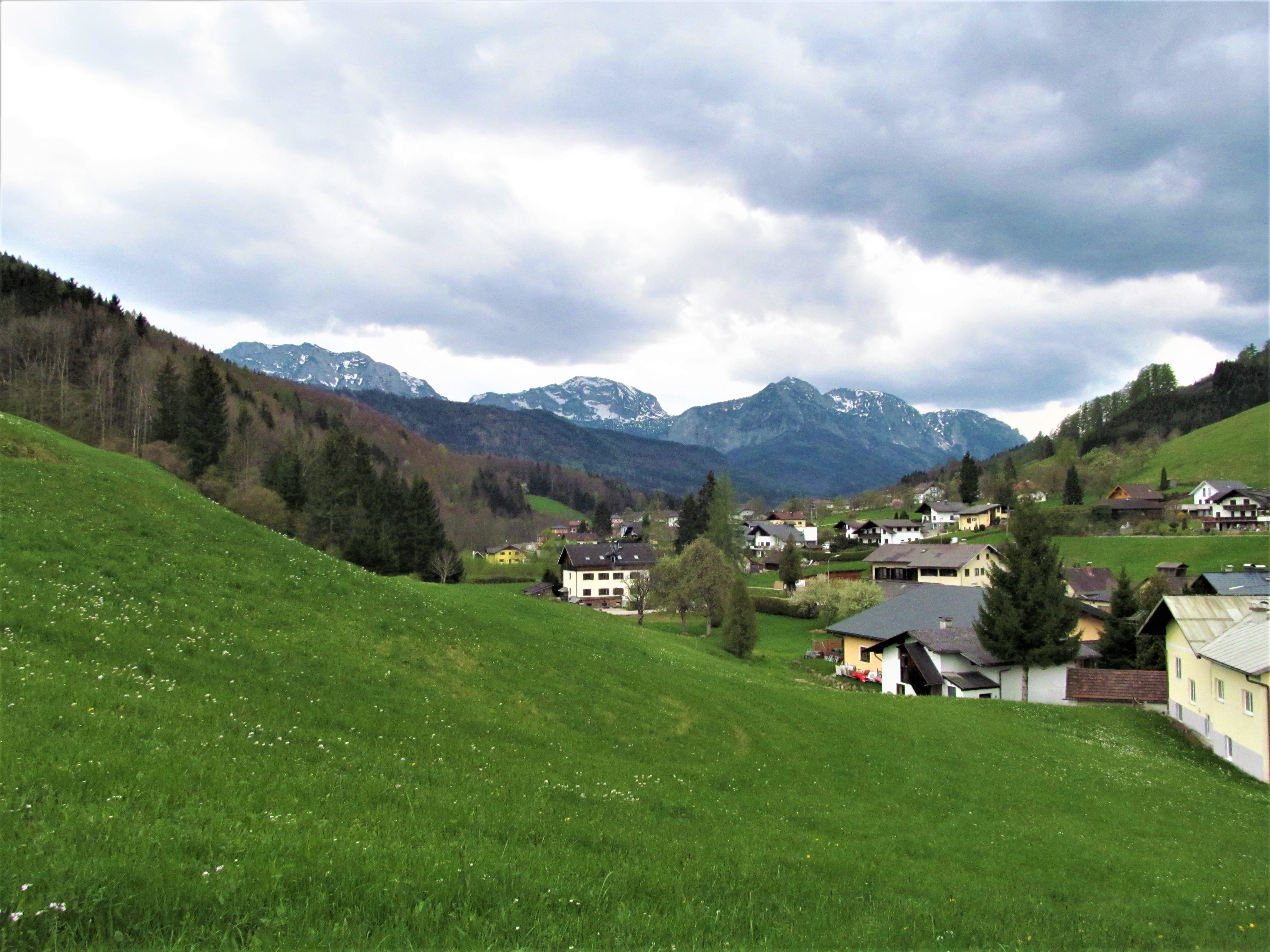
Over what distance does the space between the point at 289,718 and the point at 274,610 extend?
614cm

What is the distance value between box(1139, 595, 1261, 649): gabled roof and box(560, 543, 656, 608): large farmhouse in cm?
8587

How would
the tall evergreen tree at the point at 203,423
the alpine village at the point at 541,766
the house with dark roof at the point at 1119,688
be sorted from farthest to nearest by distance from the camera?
the tall evergreen tree at the point at 203,423
the house with dark roof at the point at 1119,688
the alpine village at the point at 541,766

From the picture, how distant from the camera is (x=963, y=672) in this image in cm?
4856

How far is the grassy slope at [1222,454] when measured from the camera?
145250 millimetres

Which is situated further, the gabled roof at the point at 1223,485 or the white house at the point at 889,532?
Answer: the white house at the point at 889,532

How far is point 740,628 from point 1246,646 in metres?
35.5

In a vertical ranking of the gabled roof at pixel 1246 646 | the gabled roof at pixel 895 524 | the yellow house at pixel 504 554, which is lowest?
the yellow house at pixel 504 554

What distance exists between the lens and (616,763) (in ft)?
47.6

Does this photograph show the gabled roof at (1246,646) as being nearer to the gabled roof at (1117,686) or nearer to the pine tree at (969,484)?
the gabled roof at (1117,686)

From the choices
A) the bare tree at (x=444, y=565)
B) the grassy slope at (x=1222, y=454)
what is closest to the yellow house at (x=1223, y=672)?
the bare tree at (x=444, y=565)

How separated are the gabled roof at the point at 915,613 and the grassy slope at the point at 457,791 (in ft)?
98.6

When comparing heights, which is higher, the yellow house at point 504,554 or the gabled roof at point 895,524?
the gabled roof at point 895,524

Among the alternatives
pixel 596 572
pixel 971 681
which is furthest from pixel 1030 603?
pixel 596 572

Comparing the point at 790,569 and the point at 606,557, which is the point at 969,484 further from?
the point at 606,557
